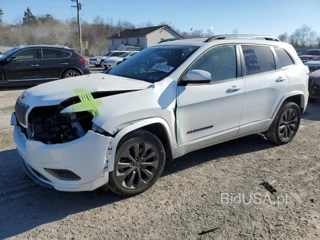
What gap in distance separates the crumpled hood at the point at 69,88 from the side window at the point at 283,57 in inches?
102

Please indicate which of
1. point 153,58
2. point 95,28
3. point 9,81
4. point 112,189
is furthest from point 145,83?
point 95,28

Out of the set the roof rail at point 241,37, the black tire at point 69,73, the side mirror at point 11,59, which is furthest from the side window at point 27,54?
the roof rail at point 241,37

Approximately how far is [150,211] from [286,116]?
10.0 ft

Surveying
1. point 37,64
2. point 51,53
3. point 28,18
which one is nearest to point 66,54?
point 51,53

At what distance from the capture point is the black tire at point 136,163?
305 cm

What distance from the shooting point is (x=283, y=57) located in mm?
4758

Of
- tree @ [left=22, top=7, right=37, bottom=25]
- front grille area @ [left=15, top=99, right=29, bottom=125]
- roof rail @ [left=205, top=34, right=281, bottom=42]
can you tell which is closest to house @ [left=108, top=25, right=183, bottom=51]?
tree @ [left=22, top=7, right=37, bottom=25]

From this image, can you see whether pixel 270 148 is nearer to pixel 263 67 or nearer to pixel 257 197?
pixel 263 67

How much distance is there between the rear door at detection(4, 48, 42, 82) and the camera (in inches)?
404

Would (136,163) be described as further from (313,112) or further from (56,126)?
(313,112)

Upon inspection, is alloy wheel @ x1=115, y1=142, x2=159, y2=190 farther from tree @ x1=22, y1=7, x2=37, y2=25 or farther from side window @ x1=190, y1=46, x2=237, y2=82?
tree @ x1=22, y1=7, x2=37, y2=25

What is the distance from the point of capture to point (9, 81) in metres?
10.3

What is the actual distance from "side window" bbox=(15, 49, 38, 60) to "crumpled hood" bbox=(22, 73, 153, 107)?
319 inches

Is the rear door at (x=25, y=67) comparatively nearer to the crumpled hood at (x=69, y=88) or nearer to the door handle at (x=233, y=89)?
the crumpled hood at (x=69, y=88)
